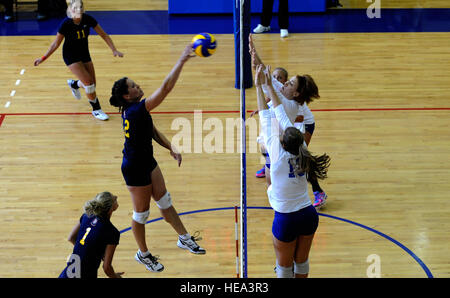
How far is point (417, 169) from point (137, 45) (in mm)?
6149

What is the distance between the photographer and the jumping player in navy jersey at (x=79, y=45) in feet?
26.2

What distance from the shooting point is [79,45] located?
8.11 metres

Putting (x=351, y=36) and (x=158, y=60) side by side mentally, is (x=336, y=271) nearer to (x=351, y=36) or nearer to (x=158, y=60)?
(x=158, y=60)

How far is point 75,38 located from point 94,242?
4.28 metres

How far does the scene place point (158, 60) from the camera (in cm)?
1051

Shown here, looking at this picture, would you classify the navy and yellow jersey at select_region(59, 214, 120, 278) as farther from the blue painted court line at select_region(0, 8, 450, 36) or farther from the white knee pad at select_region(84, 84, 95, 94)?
the blue painted court line at select_region(0, 8, 450, 36)

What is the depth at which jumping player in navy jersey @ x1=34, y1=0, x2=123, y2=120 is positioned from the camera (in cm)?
798

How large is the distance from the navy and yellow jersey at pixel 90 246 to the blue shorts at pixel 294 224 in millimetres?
1238

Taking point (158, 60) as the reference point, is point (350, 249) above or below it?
below

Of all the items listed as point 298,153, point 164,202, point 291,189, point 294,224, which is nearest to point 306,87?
point 298,153

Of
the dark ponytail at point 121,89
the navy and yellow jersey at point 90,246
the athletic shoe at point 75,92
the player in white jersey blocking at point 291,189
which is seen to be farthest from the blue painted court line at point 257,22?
the navy and yellow jersey at point 90,246

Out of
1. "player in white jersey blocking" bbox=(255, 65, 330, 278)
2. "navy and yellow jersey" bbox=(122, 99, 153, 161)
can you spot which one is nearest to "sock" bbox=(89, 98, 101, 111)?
"navy and yellow jersey" bbox=(122, 99, 153, 161)
